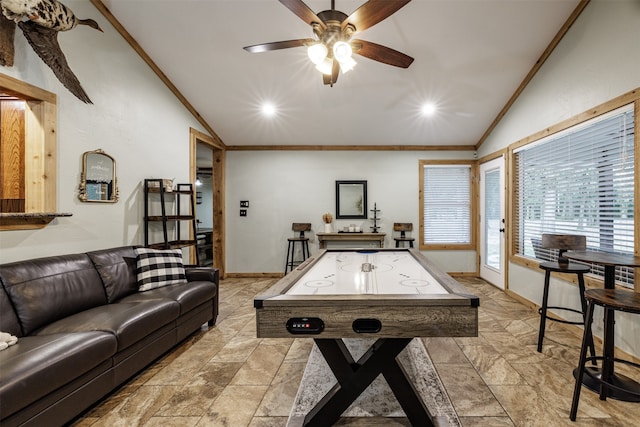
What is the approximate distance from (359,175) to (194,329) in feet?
12.3

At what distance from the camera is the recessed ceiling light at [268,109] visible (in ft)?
14.7

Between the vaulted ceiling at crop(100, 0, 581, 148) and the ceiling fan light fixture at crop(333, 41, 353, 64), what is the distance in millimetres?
1152

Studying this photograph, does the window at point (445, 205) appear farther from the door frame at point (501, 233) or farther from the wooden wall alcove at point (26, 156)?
the wooden wall alcove at point (26, 156)

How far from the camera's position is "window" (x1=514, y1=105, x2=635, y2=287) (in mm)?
2494

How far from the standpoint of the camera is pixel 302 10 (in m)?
2.02

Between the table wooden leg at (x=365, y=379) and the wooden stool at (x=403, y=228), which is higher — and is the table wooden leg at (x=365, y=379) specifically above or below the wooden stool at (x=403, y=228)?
below

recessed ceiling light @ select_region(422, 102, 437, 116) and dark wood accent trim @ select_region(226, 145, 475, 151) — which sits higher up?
recessed ceiling light @ select_region(422, 102, 437, 116)

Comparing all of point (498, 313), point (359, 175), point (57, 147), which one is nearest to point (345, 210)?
point (359, 175)

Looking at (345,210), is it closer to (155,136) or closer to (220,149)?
(220,149)

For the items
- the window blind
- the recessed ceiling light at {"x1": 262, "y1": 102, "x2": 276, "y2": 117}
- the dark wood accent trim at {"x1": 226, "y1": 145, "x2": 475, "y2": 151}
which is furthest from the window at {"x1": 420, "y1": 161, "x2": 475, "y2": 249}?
the recessed ceiling light at {"x1": 262, "y1": 102, "x2": 276, "y2": 117}

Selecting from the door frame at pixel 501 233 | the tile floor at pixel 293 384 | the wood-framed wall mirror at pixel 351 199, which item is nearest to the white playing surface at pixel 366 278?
the tile floor at pixel 293 384

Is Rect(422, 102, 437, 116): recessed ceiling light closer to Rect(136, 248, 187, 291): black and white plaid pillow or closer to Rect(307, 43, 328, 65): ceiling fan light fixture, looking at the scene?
Rect(307, 43, 328, 65): ceiling fan light fixture

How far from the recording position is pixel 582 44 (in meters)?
2.88

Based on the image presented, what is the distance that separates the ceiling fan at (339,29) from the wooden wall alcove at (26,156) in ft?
5.90
